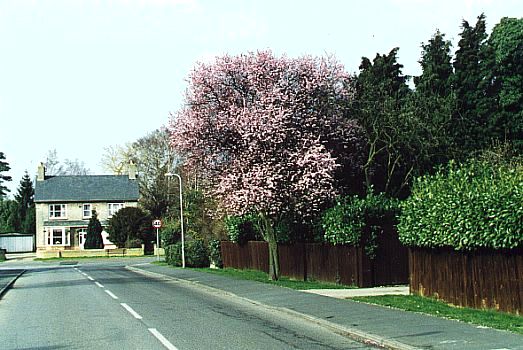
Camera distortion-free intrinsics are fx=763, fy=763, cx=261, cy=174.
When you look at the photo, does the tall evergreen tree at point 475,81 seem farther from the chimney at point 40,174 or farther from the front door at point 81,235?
the chimney at point 40,174

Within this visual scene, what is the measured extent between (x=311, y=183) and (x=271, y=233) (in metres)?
3.61

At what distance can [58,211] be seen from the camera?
8925cm

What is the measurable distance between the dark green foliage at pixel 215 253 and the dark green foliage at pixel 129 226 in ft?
100

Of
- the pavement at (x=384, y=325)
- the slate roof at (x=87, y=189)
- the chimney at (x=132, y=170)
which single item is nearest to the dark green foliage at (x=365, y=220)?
the pavement at (x=384, y=325)

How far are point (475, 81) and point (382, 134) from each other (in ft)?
57.9

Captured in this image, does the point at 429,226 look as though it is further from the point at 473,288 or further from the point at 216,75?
the point at 216,75

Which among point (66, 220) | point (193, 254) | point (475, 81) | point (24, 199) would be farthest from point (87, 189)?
point (475, 81)

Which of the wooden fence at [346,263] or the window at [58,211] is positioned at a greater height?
the window at [58,211]

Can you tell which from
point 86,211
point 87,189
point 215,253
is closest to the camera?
point 215,253

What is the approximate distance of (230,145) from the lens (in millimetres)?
A: 28281

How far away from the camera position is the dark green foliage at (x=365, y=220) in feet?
85.2

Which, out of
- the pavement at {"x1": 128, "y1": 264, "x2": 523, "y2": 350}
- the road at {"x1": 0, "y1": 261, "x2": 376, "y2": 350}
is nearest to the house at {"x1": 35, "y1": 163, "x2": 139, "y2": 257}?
the road at {"x1": 0, "y1": 261, "x2": 376, "y2": 350}

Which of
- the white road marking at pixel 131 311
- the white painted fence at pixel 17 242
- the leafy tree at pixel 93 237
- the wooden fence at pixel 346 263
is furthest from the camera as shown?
the white painted fence at pixel 17 242

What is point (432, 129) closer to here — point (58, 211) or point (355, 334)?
point (355, 334)
